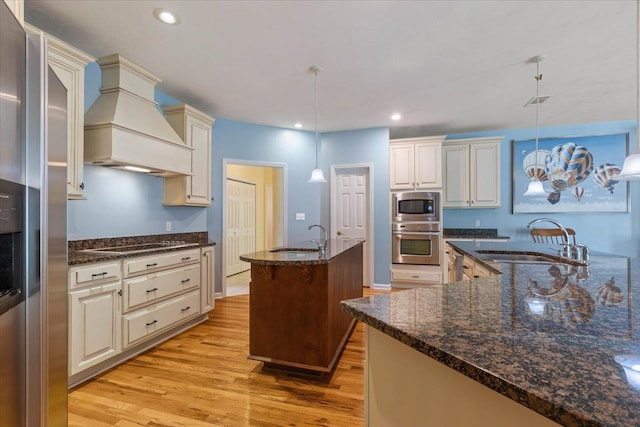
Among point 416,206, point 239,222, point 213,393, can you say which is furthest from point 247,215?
point 213,393

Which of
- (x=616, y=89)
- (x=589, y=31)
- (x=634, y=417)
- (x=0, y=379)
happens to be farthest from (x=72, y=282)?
(x=616, y=89)

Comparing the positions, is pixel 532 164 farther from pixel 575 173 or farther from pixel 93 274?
pixel 93 274

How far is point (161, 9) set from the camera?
207 centimetres

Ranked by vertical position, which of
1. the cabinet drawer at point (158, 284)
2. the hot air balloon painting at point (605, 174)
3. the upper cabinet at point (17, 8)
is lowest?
the cabinet drawer at point (158, 284)

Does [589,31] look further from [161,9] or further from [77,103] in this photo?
[77,103]

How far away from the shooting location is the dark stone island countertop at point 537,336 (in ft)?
1.40

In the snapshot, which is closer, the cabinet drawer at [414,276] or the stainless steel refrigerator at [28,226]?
the stainless steel refrigerator at [28,226]

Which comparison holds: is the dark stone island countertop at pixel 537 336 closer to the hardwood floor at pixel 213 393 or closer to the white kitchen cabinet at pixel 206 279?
the hardwood floor at pixel 213 393

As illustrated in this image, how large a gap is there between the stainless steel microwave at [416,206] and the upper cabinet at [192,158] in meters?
2.85

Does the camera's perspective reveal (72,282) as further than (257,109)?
No

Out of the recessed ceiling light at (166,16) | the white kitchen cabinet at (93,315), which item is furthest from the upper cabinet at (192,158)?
the white kitchen cabinet at (93,315)

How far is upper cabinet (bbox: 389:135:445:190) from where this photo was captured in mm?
4559

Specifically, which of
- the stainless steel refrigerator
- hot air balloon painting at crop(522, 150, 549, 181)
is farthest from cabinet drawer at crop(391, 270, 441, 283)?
the stainless steel refrigerator

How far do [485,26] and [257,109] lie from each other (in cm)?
272
